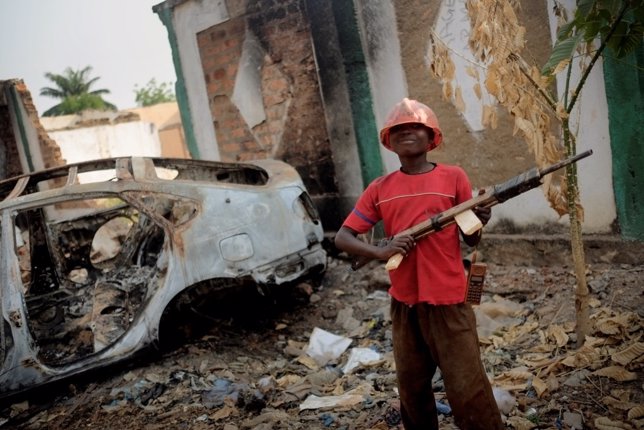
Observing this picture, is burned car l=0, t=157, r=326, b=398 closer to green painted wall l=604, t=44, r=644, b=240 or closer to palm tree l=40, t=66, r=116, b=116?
green painted wall l=604, t=44, r=644, b=240

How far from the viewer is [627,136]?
141 inches

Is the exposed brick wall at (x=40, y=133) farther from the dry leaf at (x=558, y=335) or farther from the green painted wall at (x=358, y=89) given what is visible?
the dry leaf at (x=558, y=335)

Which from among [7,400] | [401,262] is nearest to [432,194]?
[401,262]

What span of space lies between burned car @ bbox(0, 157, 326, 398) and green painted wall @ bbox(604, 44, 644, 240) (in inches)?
95.0

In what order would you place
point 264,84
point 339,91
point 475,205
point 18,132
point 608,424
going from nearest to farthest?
1. point 475,205
2. point 608,424
3. point 339,91
4. point 264,84
5. point 18,132

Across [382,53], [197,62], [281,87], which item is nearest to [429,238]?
[382,53]

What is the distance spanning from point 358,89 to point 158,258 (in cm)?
274

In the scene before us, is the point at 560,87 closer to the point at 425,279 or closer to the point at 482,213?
the point at 482,213

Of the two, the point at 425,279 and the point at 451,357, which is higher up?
the point at 425,279

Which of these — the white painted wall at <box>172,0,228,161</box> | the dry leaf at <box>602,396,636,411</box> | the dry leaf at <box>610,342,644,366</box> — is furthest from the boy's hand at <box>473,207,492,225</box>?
the white painted wall at <box>172,0,228,161</box>

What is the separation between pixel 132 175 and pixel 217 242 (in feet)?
3.07

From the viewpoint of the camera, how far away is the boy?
1845 mm

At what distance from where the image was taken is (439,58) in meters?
2.41

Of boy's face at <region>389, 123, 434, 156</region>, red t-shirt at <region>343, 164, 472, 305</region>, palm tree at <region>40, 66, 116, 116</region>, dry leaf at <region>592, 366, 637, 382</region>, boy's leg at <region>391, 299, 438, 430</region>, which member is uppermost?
palm tree at <region>40, 66, 116, 116</region>
